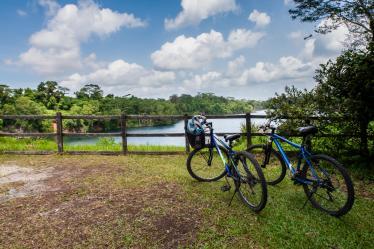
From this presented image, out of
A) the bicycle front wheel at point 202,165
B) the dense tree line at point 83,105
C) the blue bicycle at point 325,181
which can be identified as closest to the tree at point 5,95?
the dense tree line at point 83,105

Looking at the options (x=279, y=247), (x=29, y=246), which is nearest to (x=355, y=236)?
(x=279, y=247)

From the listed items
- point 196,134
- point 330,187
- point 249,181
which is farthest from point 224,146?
point 330,187

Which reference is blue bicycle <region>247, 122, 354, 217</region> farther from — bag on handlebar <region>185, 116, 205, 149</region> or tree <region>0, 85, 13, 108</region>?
tree <region>0, 85, 13, 108</region>

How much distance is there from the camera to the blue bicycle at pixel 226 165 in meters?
4.04

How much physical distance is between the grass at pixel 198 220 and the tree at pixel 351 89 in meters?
1.59

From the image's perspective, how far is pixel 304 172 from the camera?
4.20m

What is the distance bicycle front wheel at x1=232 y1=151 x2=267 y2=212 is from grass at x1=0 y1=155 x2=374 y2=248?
156mm

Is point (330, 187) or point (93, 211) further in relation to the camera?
point (93, 211)

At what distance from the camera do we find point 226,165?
4.77 meters

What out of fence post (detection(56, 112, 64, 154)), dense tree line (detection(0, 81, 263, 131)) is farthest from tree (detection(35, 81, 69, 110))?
fence post (detection(56, 112, 64, 154))

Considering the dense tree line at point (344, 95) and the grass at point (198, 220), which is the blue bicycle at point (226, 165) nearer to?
the grass at point (198, 220)

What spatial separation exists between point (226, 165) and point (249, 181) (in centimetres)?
70

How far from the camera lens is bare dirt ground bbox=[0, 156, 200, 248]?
3346mm

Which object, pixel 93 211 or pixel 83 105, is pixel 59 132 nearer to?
pixel 93 211
